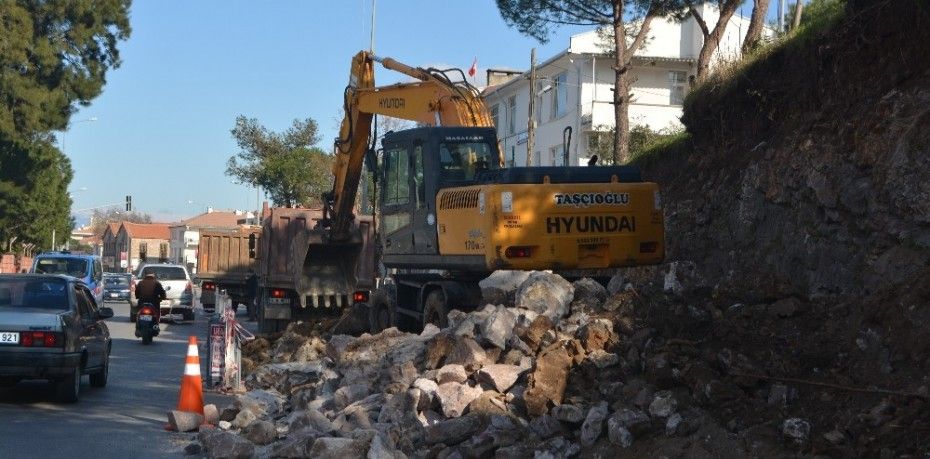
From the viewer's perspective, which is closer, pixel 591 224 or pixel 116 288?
pixel 591 224

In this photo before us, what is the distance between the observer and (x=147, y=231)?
14775 cm

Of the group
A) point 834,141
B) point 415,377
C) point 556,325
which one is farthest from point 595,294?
point 834,141

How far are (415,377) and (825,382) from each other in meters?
4.29

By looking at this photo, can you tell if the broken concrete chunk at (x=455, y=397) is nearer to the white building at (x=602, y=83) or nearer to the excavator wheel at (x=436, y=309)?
the excavator wheel at (x=436, y=309)

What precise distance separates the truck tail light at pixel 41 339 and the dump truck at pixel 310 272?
895cm

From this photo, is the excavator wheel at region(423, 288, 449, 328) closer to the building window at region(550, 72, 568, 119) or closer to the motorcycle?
the motorcycle

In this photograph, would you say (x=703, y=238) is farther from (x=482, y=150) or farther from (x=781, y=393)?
(x=781, y=393)

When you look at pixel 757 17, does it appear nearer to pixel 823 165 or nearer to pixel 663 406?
pixel 823 165

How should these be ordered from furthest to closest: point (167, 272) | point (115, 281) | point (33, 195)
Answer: point (33, 195), point (115, 281), point (167, 272)

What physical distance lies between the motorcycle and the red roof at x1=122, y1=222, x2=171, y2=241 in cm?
12338

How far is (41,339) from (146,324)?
10.2 metres

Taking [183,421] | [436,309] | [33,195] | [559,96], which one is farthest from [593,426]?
[33,195]

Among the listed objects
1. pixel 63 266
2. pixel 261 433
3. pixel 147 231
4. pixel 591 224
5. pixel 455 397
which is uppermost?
pixel 147 231

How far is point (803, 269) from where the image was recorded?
1317 cm
